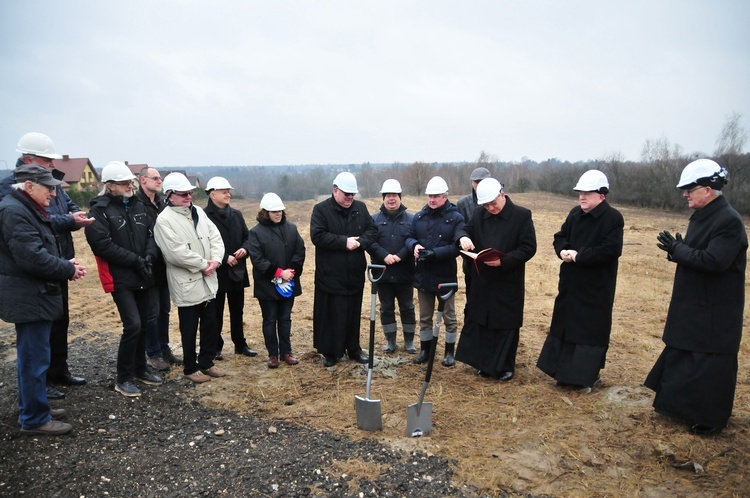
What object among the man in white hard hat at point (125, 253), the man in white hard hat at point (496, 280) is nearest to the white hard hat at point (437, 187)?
the man in white hard hat at point (496, 280)

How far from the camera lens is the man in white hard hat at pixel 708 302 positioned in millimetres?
4337

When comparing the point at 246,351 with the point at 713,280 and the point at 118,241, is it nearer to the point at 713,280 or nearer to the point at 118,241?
the point at 118,241

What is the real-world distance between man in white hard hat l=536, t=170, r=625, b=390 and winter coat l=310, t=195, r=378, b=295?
7.40ft

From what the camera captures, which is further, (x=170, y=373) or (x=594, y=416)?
(x=170, y=373)

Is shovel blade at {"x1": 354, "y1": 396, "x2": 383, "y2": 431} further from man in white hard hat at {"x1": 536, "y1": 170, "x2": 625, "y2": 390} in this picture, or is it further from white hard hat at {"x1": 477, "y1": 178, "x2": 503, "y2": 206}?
white hard hat at {"x1": 477, "y1": 178, "x2": 503, "y2": 206}

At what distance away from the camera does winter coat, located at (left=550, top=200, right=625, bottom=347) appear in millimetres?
5184

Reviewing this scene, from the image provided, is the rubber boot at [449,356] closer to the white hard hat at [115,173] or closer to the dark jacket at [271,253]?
the dark jacket at [271,253]

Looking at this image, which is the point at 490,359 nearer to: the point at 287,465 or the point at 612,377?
the point at 612,377

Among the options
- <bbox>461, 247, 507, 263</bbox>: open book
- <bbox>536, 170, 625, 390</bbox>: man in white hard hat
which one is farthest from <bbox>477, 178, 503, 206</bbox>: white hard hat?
<bbox>536, 170, 625, 390</bbox>: man in white hard hat

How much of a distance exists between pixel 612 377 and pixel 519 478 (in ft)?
8.43

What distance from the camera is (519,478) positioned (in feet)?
12.9

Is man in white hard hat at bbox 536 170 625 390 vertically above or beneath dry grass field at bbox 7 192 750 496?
above

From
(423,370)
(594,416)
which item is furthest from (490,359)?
(594,416)

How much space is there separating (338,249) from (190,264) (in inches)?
65.2
